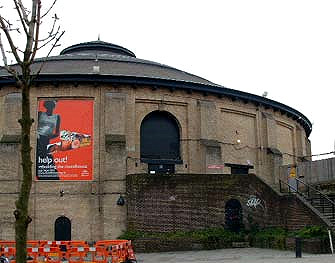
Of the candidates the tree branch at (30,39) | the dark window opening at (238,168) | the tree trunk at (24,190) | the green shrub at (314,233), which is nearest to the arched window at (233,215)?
the green shrub at (314,233)

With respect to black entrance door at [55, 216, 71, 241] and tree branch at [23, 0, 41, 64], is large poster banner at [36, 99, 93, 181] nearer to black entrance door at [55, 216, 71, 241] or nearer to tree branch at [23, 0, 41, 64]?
black entrance door at [55, 216, 71, 241]

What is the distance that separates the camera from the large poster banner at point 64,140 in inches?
1136

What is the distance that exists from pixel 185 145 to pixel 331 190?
9072mm

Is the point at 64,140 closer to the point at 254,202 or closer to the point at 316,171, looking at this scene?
the point at 254,202

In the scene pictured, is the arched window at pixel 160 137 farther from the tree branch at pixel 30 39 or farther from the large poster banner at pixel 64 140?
the tree branch at pixel 30 39

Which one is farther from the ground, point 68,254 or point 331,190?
point 331,190

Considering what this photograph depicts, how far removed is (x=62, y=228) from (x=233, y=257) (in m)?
11.2

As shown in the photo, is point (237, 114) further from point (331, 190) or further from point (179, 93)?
point (331, 190)

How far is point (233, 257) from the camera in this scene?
20.6m

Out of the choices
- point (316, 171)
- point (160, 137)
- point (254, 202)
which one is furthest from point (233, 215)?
point (316, 171)

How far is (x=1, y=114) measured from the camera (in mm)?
30547

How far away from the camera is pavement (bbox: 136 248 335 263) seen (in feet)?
60.1

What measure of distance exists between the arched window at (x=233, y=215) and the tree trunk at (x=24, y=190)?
19.5m

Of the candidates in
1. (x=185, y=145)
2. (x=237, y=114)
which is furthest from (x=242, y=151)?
(x=185, y=145)
